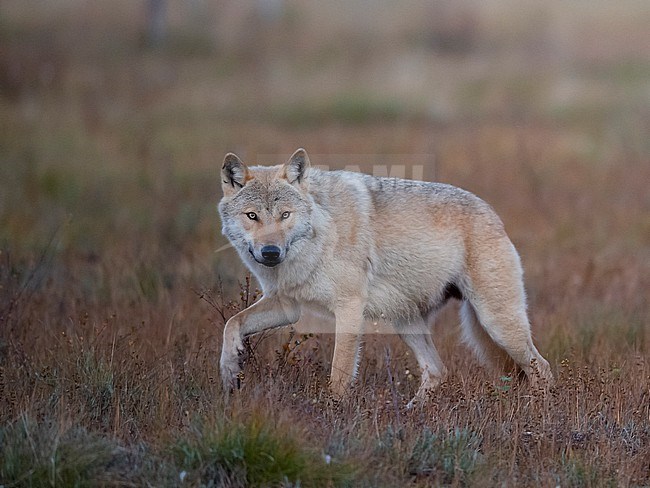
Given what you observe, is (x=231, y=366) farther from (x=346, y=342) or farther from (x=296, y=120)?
(x=296, y=120)

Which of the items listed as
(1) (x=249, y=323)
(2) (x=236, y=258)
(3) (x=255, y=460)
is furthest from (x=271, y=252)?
(2) (x=236, y=258)

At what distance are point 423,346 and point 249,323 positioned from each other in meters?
1.37

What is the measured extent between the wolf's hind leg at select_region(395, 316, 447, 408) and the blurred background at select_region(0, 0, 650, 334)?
1990 millimetres

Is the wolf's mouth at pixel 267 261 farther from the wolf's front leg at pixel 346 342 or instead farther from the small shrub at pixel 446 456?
the small shrub at pixel 446 456

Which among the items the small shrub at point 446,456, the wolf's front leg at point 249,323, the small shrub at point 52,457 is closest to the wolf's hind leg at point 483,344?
the wolf's front leg at point 249,323

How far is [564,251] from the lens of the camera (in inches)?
430

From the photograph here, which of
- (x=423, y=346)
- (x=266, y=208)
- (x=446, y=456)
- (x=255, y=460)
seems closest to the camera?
(x=255, y=460)

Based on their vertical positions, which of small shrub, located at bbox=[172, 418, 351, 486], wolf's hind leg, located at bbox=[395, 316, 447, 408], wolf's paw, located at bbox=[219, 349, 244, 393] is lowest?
wolf's hind leg, located at bbox=[395, 316, 447, 408]

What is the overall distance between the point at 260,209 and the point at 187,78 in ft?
61.0

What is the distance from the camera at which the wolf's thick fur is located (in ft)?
19.2

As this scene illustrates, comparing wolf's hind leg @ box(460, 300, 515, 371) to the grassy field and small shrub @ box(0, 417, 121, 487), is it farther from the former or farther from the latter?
small shrub @ box(0, 417, 121, 487)

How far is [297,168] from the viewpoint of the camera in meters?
6.01

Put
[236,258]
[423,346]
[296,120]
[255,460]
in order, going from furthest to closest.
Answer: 1. [296,120]
2. [236,258]
3. [423,346]
4. [255,460]

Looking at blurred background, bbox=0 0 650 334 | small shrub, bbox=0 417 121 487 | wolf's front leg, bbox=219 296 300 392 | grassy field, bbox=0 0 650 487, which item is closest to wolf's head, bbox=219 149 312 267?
wolf's front leg, bbox=219 296 300 392
